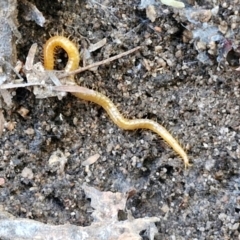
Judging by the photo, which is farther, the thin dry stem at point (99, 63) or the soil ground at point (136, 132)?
the thin dry stem at point (99, 63)

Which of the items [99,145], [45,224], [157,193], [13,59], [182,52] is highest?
[182,52]

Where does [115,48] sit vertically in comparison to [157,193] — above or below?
above

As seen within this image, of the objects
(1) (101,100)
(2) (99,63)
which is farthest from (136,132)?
(2) (99,63)

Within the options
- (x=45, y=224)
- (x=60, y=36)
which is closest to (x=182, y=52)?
(x=60, y=36)

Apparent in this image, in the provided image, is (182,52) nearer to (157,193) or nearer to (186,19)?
(186,19)

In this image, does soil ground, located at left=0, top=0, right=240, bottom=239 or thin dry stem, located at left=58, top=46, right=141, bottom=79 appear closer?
soil ground, located at left=0, top=0, right=240, bottom=239
